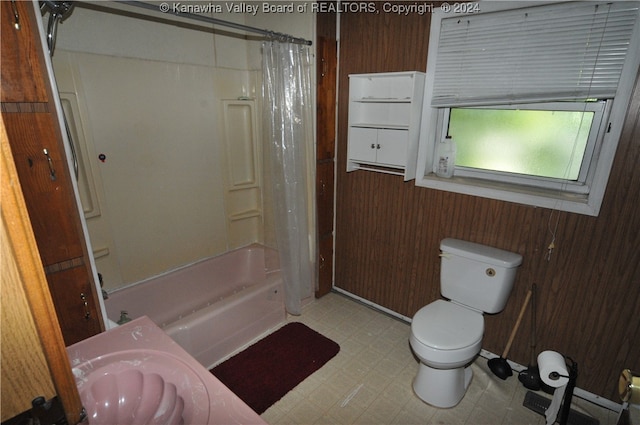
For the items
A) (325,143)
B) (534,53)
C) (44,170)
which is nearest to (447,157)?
(534,53)

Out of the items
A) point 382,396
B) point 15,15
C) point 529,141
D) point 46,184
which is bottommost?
point 382,396

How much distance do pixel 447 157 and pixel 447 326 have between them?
3.41 ft

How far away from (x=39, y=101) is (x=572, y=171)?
94.9 inches

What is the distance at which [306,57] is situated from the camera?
7.22 ft

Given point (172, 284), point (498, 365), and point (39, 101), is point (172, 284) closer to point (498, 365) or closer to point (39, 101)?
point (39, 101)

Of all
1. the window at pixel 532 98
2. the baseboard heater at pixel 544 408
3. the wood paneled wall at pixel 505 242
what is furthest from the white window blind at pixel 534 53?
the baseboard heater at pixel 544 408

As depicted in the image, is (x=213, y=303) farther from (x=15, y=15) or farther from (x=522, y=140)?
(x=522, y=140)

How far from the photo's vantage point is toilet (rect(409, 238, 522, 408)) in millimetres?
1692

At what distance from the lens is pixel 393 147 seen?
85.5 inches

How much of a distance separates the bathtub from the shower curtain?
0.18 meters

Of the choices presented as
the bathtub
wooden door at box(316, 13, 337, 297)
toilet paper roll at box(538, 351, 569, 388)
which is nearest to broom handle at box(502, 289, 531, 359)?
toilet paper roll at box(538, 351, 569, 388)

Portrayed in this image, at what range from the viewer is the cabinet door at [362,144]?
2.26 metres

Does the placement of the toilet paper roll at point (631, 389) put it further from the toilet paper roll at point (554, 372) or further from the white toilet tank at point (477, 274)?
the white toilet tank at point (477, 274)

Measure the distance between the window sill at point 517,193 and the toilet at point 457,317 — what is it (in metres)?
0.31
